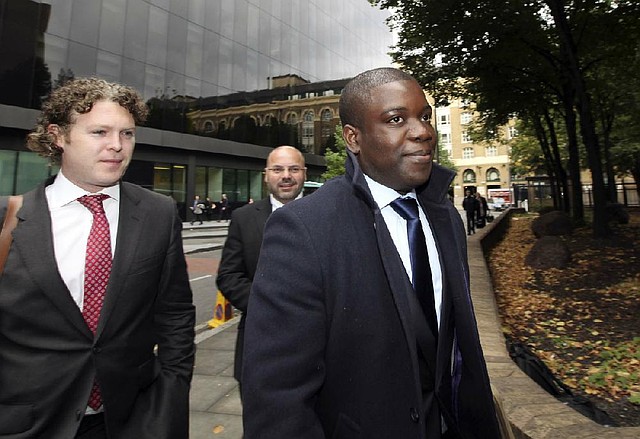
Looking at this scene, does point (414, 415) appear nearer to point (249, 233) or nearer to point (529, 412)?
point (529, 412)

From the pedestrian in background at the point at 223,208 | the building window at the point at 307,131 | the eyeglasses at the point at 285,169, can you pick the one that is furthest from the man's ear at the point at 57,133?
the building window at the point at 307,131

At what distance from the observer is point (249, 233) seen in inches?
126

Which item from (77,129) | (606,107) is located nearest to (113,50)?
(77,129)

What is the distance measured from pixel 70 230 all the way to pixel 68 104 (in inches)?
21.8

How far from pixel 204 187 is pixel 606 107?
25.7m

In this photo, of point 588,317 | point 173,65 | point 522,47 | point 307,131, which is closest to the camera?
point 588,317

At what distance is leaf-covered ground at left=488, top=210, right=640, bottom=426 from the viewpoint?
4.00 m

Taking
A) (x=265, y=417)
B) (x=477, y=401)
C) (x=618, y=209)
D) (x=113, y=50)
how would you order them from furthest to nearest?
(x=113, y=50), (x=618, y=209), (x=477, y=401), (x=265, y=417)

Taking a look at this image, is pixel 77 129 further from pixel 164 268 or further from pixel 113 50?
pixel 113 50

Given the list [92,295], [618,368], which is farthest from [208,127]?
[92,295]

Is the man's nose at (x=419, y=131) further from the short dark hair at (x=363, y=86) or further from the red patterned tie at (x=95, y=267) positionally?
the red patterned tie at (x=95, y=267)

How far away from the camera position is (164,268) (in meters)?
1.97

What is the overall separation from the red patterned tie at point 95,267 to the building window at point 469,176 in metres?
76.3

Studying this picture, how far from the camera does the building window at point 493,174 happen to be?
6969 cm
